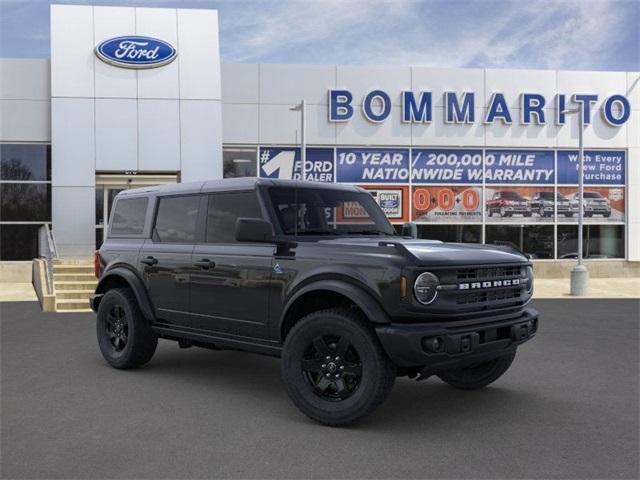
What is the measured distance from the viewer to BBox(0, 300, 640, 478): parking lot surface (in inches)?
163

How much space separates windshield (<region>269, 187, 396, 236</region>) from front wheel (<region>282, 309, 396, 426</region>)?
105 centimetres

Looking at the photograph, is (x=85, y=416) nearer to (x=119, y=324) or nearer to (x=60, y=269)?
(x=119, y=324)

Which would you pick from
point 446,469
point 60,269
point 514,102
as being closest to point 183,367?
point 446,469

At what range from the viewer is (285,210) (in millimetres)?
5902

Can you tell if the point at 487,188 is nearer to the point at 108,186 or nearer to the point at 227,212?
the point at 108,186

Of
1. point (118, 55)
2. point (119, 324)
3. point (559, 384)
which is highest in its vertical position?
point (118, 55)

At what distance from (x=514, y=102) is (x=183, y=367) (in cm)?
1595

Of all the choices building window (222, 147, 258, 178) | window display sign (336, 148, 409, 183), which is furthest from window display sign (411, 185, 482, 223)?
building window (222, 147, 258, 178)

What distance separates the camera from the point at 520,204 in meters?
20.4

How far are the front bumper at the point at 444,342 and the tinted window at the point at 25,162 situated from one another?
16.6 metres

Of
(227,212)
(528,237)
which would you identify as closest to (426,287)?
(227,212)

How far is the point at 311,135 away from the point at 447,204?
16.0 feet

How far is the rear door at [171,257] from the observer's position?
6398 mm

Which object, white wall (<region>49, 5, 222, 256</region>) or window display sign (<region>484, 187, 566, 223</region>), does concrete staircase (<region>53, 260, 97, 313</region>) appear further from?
window display sign (<region>484, 187, 566, 223</region>)
